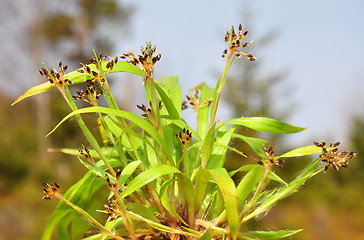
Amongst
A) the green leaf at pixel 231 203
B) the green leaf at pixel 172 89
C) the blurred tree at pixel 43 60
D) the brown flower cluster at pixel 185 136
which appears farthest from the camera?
the blurred tree at pixel 43 60

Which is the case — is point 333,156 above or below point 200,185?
above

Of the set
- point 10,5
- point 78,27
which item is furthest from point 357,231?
point 10,5

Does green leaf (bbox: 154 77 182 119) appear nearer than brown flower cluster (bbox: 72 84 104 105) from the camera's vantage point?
No

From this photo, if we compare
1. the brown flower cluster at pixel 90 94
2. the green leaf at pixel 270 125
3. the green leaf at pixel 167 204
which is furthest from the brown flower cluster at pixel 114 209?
the green leaf at pixel 270 125

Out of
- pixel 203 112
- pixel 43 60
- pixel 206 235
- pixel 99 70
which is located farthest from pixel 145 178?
pixel 43 60

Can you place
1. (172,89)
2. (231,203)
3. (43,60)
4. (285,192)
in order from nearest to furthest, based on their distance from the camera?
(231,203) < (285,192) < (172,89) < (43,60)

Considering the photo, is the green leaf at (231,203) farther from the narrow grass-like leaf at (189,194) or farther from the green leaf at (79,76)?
the green leaf at (79,76)

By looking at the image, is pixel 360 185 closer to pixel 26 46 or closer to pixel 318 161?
pixel 318 161

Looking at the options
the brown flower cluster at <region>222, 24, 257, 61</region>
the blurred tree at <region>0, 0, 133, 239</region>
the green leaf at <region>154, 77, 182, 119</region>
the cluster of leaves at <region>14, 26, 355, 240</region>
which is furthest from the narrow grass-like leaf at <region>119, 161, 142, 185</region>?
the blurred tree at <region>0, 0, 133, 239</region>

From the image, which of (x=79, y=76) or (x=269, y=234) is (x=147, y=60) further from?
(x=269, y=234)

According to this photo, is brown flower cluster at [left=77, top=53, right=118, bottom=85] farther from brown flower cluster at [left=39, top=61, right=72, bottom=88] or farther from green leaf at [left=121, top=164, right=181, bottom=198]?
green leaf at [left=121, top=164, right=181, bottom=198]

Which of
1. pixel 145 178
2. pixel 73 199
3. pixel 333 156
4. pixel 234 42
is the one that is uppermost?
pixel 234 42
